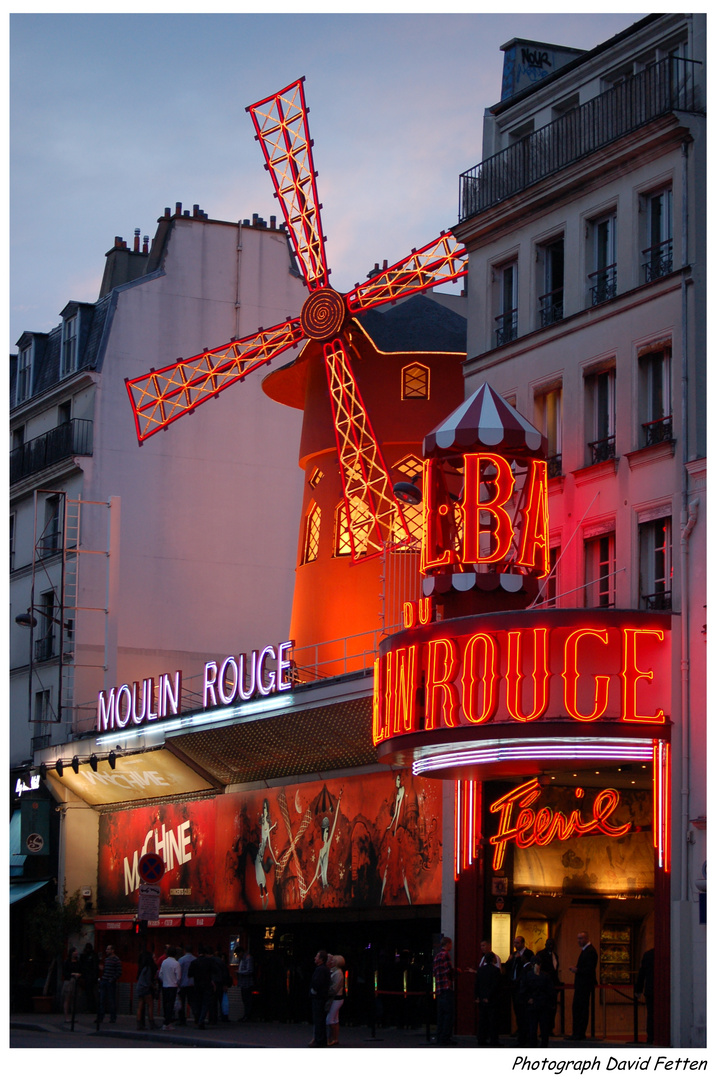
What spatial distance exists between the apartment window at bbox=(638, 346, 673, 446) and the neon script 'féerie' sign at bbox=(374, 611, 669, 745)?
2.22m

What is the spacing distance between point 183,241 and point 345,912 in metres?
16.9

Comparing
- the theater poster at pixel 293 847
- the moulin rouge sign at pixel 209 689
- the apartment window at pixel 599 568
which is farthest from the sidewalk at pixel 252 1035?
the apartment window at pixel 599 568

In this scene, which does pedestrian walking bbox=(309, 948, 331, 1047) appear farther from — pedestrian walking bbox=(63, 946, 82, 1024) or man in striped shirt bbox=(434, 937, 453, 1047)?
pedestrian walking bbox=(63, 946, 82, 1024)

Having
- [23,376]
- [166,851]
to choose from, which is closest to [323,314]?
[166,851]

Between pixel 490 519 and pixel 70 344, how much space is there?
20005 millimetres

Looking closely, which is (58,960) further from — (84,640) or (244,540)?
(244,540)

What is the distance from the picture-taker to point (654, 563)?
734 inches

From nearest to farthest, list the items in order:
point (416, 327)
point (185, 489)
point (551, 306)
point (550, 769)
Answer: point (550, 769), point (551, 306), point (416, 327), point (185, 489)

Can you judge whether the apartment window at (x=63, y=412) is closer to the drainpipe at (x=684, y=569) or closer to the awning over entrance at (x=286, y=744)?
the awning over entrance at (x=286, y=744)

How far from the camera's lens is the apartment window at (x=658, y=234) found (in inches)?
747

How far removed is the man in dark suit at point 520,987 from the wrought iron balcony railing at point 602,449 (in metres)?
5.40

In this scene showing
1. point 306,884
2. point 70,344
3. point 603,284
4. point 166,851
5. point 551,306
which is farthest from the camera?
point 70,344

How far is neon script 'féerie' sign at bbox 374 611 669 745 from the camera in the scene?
1759cm

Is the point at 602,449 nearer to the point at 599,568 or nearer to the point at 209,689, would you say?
the point at 599,568
